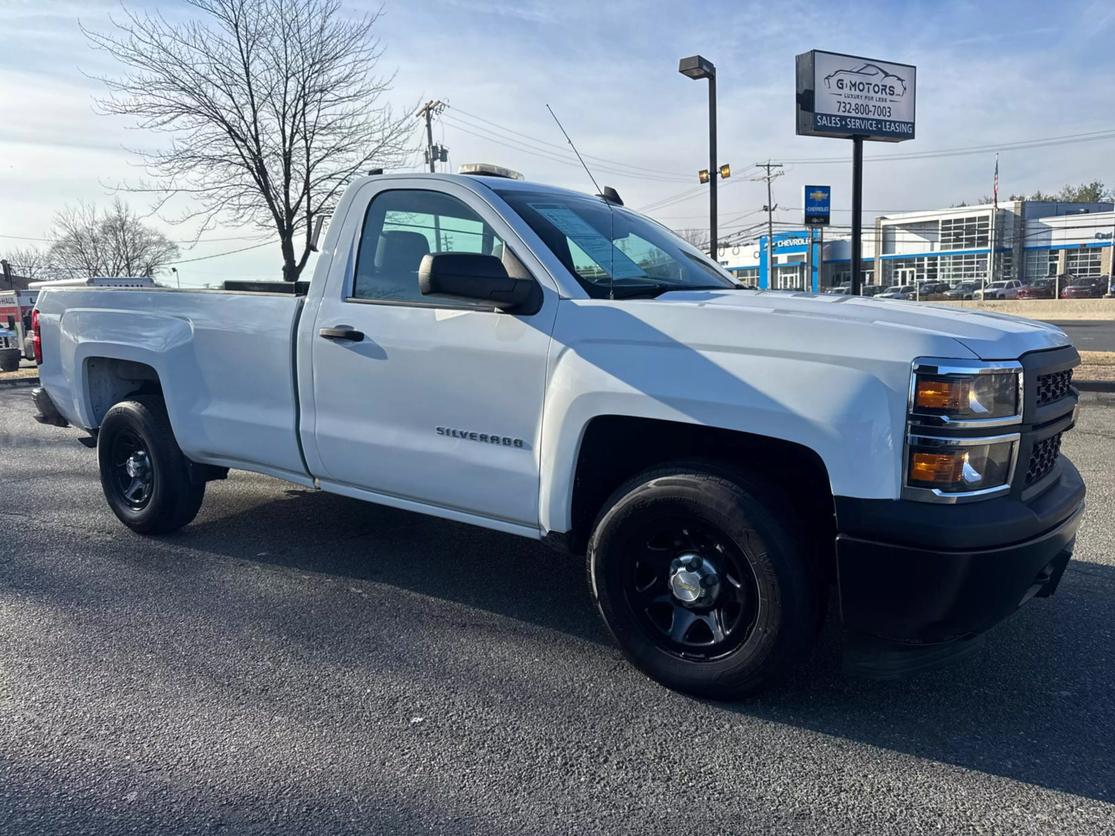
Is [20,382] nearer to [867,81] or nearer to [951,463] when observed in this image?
[867,81]

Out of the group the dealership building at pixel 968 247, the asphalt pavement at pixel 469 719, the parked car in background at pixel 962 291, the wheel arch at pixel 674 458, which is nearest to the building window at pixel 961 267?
the dealership building at pixel 968 247

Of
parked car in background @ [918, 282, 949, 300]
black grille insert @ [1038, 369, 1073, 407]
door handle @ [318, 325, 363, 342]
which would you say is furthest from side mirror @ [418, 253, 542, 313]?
parked car in background @ [918, 282, 949, 300]

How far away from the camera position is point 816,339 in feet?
9.28

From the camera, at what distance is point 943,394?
103 inches

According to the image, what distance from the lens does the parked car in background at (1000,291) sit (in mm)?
51406

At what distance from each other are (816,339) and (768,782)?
140cm

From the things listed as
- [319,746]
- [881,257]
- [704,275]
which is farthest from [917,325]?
[881,257]

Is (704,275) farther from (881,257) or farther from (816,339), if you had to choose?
(881,257)

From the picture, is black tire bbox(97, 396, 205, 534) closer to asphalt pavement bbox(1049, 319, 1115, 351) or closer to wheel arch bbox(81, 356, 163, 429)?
wheel arch bbox(81, 356, 163, 429)

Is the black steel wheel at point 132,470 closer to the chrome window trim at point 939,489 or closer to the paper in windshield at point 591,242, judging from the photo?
the paper in windshield at point 591,242

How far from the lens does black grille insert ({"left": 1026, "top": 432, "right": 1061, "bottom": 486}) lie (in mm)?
2953

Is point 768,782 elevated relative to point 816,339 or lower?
lower

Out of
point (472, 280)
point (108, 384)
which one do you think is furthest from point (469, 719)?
point (108, 384)

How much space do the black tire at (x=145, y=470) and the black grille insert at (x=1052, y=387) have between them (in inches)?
169
